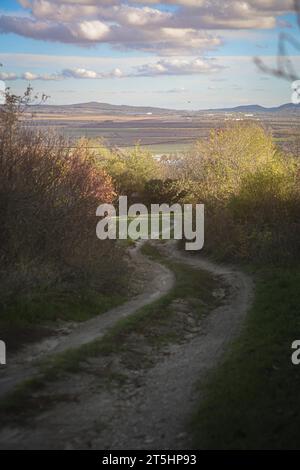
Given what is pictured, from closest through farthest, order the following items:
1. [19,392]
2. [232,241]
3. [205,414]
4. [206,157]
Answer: [205,414] → [19,392] → [232,241] → [206,157]

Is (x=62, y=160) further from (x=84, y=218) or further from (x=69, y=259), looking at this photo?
(x=69, y=259)

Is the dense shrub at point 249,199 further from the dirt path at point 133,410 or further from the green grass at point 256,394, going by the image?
the dirt path at point 133,410

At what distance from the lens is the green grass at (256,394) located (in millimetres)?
8914

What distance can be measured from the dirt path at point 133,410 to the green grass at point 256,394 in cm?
45

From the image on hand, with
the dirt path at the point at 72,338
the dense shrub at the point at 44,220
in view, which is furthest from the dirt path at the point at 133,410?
the dense shrub at the point at 44,220

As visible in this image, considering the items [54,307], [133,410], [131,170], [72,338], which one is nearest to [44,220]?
[54,307]

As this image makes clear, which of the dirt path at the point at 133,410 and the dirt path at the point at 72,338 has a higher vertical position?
the dirt path at the point at 72,338

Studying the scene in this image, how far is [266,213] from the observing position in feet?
114

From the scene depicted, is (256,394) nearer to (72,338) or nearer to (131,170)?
(72,338)

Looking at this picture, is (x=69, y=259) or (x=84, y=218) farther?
(x=84, y=218)

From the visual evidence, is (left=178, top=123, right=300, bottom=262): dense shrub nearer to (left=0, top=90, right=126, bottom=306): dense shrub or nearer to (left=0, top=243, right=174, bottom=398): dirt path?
(left=0, top=243, right=174, bottom=398): dirt path

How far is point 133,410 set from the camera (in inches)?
427
